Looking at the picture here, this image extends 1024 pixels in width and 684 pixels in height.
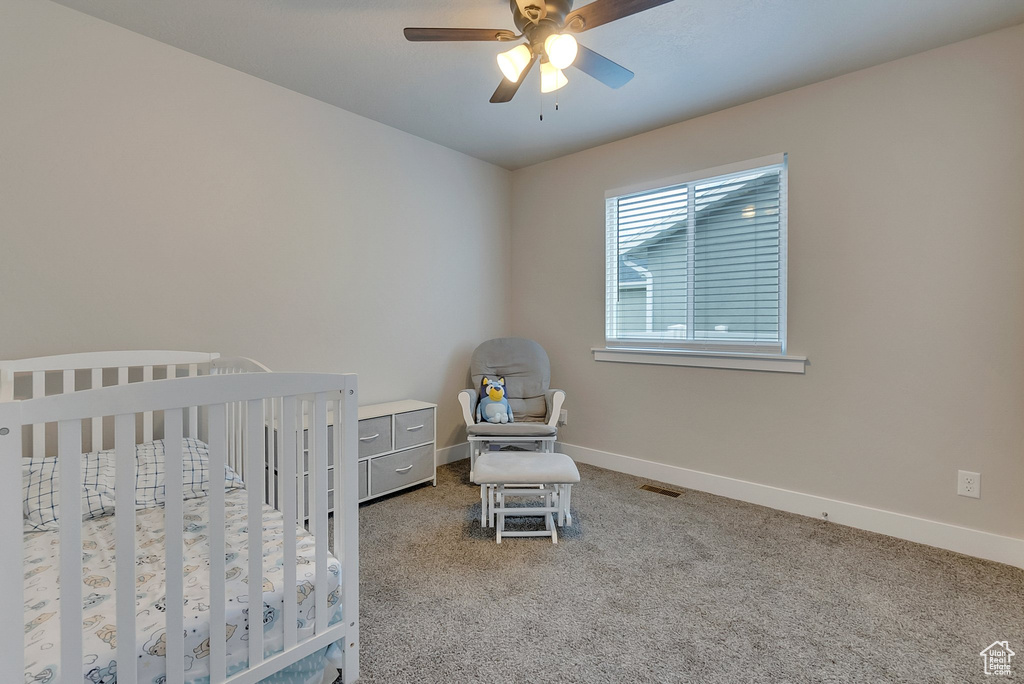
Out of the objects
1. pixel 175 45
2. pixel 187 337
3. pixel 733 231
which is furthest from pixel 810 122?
pixel 187 337

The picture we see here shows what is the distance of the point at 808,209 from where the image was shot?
2.61 meters

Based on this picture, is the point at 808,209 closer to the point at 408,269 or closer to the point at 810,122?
the point at 810,122

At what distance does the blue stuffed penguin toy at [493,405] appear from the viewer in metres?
3.15

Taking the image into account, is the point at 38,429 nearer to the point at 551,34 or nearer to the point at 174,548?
the point at 174,548

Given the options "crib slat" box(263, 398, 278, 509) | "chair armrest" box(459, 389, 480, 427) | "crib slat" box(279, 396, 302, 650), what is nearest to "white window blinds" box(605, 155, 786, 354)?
"chair armrest" box(459, 389, 480, 427)

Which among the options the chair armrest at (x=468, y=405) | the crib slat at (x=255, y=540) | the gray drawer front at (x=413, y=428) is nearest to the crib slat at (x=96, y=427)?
the crib slat at (x=255, y=540)

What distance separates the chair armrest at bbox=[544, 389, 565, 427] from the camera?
3057mm

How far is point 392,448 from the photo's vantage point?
2875mm

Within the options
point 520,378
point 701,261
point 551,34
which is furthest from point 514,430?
point 551,34

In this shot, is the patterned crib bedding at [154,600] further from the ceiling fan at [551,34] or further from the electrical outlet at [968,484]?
the electrical outlet at [968,484]

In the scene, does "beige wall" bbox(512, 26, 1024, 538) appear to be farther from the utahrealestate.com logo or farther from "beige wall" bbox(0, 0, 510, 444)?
"beige wall" bbox(0, 0, 510, 444)

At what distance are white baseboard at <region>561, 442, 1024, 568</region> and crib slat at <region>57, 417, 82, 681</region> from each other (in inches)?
115

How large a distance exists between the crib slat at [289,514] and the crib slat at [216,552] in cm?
13

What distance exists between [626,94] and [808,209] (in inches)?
46.3
